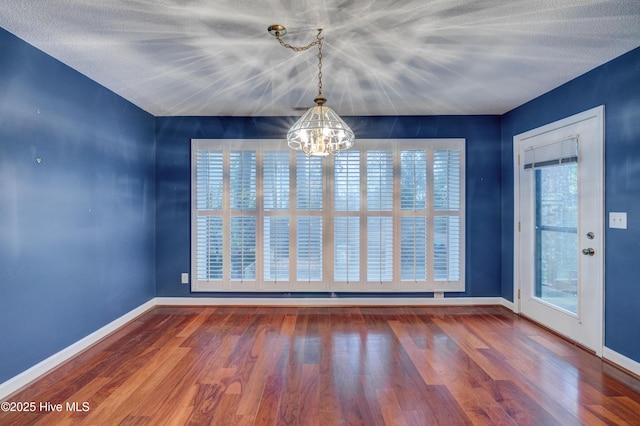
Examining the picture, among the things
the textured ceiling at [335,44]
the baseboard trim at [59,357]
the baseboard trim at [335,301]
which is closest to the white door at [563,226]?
the textured ceiling at [335,44]

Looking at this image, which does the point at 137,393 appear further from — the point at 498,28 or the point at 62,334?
the point at 498,28

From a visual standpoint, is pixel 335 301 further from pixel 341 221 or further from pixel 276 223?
pixel 276 223

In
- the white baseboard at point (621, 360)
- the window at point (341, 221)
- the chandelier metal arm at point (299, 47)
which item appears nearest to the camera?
the chandelier metal arm at point (299, 47)

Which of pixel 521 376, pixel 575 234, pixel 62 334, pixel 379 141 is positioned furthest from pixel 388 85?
pixel 62 334

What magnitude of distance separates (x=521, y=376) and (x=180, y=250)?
3.74 m

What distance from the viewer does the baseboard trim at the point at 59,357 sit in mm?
2162

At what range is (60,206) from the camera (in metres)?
2.61

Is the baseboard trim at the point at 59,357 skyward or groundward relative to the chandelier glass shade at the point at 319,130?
groundward

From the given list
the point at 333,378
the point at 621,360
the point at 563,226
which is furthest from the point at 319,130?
the point at 621,360

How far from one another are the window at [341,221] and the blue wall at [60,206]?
989 mm

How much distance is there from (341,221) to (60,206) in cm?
276

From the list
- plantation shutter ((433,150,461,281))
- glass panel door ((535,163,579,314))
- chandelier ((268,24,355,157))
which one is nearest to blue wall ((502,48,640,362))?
glass panel door ((535,163,579,314))

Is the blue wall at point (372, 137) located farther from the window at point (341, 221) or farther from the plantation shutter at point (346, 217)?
the plantation shutter at point (346, 217)

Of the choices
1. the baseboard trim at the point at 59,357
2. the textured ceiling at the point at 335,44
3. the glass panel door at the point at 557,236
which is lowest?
the baseboard trim at the point at 59,357
